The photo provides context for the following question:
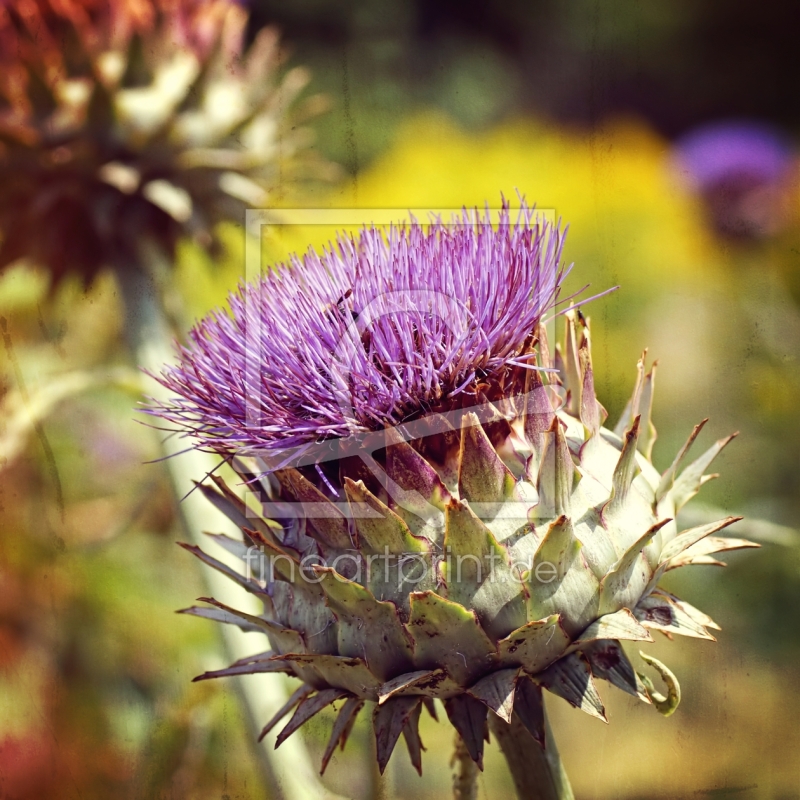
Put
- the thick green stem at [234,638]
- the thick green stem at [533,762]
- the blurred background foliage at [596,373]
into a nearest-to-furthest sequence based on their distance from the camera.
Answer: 1. the thick green stem at [533,762]
2. the thick green stem at [234,638]
3. the blurred background foliage at [596,373]

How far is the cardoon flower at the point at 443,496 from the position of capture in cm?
77

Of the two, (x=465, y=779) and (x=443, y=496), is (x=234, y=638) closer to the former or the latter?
(x=465, y=779)

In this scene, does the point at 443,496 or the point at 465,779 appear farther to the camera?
the point at 465,779

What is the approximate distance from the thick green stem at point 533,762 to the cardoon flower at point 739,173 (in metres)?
1.10

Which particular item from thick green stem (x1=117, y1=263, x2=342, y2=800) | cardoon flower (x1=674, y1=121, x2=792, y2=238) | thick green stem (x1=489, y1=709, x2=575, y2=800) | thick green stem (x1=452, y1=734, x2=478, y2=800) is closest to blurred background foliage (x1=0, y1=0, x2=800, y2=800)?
cardoon flower (x1=674, y1=121, x2=792, y2=238)

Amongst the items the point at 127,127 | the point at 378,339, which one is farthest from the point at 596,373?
the point at 127,127

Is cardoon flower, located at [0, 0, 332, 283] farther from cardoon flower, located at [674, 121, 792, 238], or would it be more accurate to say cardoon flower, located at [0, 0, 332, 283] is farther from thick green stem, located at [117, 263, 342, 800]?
cardoon flower, located at [674, 121, 792, 238]

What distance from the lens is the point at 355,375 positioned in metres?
0.85

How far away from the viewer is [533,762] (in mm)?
886

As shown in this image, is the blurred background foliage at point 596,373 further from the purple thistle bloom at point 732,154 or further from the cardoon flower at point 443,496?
the cardoon flower at point 443,496

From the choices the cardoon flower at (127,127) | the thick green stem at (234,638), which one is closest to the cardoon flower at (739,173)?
the cardoon flower at (127,127)

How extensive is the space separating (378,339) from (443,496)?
0.18m

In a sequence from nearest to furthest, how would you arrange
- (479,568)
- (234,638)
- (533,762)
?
(479,568), (533,762), (234,638)

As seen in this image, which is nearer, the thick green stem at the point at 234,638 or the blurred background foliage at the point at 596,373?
the thick green stem at the point at 234,638
